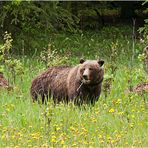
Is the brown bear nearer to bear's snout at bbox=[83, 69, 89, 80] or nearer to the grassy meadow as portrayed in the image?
bear's snout at bbox=[83, 69, 89, 80]

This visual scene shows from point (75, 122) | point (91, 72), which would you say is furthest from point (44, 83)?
point (75, 122)

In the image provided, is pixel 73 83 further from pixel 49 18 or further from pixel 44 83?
pixel 49 18

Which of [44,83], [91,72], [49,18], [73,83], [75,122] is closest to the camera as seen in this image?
[75,122]

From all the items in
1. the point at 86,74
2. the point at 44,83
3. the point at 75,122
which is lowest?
the point at 75,122

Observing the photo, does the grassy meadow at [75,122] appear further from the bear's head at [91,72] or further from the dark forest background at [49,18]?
the dark forest background at [49,18]

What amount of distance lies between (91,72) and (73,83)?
53cm

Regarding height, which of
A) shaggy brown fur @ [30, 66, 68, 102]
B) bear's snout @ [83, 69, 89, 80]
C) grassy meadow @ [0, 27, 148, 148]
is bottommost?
grassy meadow @ [0, 27, 148, 148]

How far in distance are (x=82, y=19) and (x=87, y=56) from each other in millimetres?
11802

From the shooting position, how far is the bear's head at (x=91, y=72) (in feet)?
32.9

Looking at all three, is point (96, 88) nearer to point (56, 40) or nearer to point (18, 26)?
point (18, 26)

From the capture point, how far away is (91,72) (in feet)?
33.0

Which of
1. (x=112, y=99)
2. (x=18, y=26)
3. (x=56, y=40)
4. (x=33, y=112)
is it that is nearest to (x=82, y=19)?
(x=56, y=40)

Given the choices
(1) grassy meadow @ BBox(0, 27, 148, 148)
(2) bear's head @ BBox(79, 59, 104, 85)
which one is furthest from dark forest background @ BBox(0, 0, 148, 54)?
(2) bear's head @ BBox(79, 59, 104, 85)

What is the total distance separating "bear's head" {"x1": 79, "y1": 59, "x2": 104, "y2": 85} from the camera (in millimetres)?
10016
